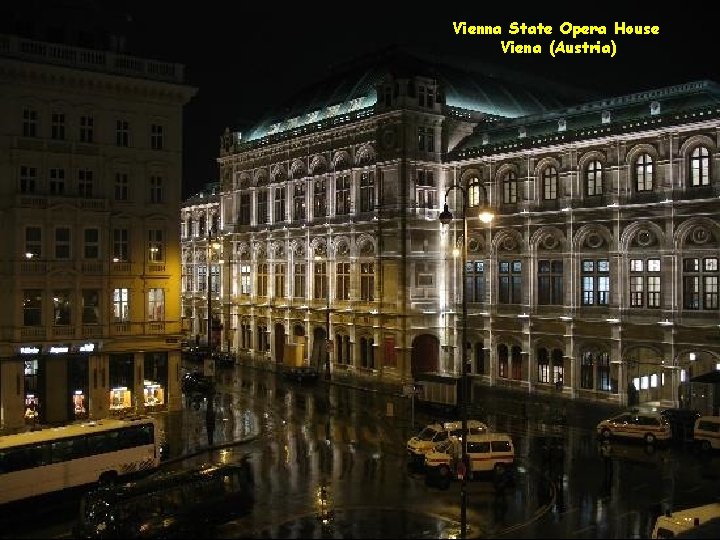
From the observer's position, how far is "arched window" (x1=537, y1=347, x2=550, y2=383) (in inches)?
2110

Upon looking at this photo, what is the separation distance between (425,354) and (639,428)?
2367 cm

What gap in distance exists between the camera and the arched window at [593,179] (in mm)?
50781

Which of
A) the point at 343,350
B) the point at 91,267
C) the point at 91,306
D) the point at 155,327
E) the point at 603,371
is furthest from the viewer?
the point at 343,350

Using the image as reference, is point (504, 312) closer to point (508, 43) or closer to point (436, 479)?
point (508, 43)

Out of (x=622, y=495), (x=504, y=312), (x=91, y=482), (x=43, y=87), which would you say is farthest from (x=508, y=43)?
(x=91, y=482)

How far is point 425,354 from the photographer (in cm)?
6047

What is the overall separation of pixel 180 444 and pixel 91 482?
29.6 ft

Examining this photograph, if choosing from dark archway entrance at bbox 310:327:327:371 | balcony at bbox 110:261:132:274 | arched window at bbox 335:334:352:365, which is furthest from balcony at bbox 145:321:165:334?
dark archway entrance at bbox 310:327:327:371

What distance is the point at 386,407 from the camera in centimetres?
5025

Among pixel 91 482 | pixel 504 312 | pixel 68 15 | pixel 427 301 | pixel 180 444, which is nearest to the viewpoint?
pixel 91 482

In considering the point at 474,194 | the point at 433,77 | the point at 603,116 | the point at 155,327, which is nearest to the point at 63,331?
the point at 155,327

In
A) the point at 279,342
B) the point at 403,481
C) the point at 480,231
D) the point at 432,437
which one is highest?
the point at 480,231

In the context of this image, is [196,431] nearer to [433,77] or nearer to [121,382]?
[121,382]

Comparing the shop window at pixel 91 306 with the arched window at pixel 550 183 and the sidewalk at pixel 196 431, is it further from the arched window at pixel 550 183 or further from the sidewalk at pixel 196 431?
the arched window at pixel 550 183
